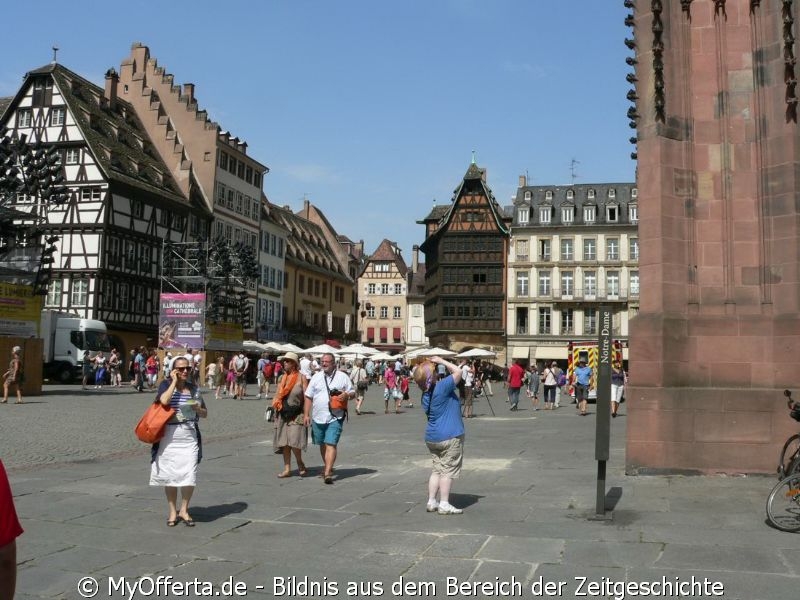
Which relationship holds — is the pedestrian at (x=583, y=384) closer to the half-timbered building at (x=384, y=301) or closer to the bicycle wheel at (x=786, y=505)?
the bicycle wheel at (x=786, y=505)

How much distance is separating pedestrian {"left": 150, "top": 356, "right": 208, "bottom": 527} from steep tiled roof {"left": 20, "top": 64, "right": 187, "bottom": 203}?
42982 millimetres

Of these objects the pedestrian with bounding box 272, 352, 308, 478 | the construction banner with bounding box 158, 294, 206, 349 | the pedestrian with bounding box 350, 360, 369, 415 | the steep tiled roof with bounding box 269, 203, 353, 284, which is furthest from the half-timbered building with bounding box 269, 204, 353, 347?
the pedestrian with bounding box 272, 352, 308, 478

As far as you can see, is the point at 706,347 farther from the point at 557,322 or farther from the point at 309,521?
the point at 557,322

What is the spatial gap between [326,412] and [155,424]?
11.5 feet

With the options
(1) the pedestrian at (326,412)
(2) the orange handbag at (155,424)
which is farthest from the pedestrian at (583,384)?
(2) the orange handbag at (155,424)

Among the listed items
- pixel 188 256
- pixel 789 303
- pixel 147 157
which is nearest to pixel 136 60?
pixel 147 157

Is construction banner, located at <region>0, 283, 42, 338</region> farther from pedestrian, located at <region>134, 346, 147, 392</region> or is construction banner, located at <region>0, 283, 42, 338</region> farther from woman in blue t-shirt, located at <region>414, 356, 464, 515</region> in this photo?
woman in blue t-shirt, located at <region>414, 356, 464, 515</region>

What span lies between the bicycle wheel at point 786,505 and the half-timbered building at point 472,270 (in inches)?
2702

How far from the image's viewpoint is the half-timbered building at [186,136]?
5928cm

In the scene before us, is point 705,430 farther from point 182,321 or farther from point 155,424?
point 182,321

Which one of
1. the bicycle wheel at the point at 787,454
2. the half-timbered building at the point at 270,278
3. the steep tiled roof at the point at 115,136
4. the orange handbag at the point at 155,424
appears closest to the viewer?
the orange handbag at the point at 155,424

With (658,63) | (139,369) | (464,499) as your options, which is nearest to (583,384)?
(658,63)

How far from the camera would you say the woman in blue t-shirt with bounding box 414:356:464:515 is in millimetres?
8953

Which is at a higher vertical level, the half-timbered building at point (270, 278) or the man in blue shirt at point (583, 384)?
the half-timbered building at point (270, 278)
